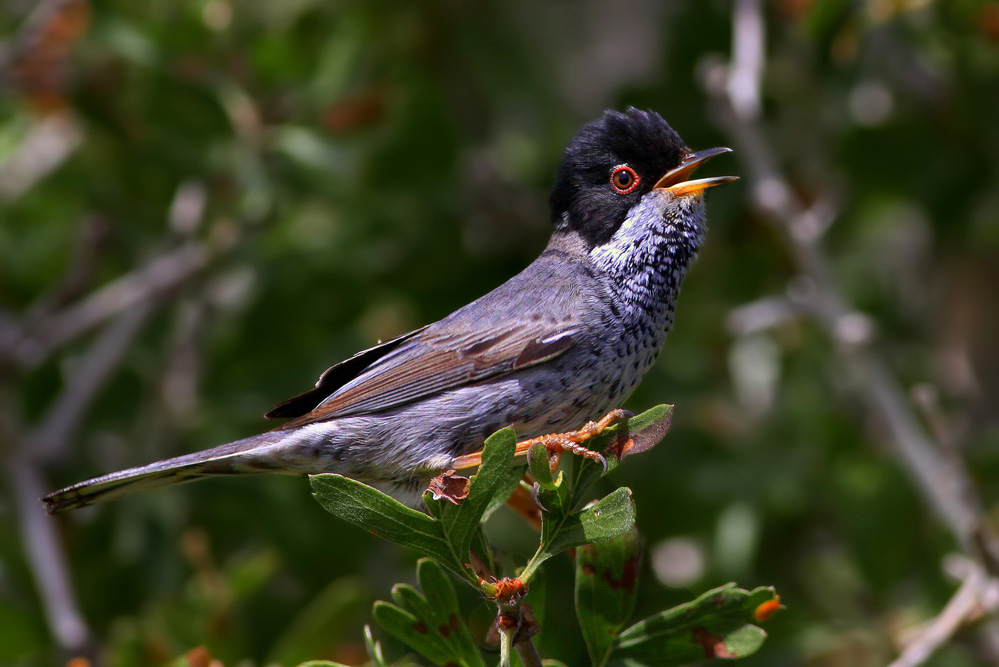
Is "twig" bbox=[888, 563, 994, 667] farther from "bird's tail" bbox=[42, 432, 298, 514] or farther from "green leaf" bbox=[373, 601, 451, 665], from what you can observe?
"bird's tail" bbox=[42, 432, 298, 514]

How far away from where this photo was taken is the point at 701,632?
2199mm

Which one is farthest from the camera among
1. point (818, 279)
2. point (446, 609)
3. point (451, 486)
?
point (818, 279)

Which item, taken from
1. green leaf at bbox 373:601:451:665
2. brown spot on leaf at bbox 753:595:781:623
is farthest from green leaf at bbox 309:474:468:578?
brown spot on leaf at bbox 753:595:781:623

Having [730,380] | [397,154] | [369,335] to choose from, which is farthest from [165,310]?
[730,380]

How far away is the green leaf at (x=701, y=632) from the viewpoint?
2172 mm

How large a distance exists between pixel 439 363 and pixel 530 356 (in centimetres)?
30

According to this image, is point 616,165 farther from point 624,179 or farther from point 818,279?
point 818,279

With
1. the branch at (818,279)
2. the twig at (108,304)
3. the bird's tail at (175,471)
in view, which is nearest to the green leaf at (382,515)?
the bird's tail at (175,471)

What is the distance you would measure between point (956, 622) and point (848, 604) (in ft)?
3.90

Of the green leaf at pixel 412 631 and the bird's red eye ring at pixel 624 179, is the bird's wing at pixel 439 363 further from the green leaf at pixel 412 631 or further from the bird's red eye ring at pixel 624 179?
the green leaf at pixel 412 631

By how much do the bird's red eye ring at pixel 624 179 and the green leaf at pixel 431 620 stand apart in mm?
1460

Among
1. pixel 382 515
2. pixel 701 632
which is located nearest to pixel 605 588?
pixel 701 632

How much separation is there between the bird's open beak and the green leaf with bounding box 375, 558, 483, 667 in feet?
4.70

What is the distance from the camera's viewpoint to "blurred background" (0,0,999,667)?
402cm
